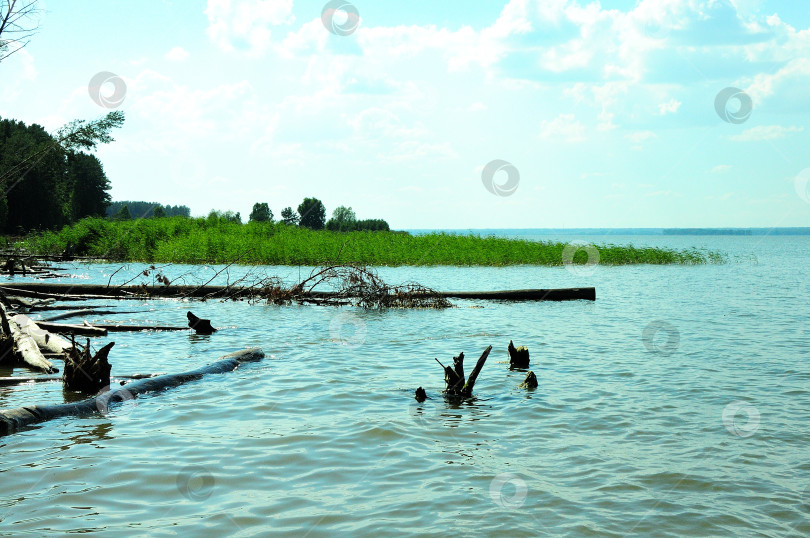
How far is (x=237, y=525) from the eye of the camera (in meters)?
4.96

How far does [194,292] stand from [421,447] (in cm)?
1618

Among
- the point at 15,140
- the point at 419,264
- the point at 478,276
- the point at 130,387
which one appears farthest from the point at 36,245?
the point at 130,387

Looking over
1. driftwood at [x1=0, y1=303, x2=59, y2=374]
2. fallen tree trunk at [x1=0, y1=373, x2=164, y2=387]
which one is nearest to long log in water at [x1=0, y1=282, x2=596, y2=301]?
driftwood at [x1=0, y1=303, x2=59, y2=374]

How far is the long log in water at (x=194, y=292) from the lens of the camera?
18.9m

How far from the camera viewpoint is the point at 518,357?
11.5 m

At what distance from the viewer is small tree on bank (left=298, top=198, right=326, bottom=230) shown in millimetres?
95875

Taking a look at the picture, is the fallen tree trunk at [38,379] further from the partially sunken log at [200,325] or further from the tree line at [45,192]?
the tree line at [45,192]

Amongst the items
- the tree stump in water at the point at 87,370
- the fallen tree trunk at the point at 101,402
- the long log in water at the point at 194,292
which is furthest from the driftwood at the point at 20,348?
the long log in water at the point at 194,292

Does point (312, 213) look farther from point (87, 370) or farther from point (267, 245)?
point (87, 370)

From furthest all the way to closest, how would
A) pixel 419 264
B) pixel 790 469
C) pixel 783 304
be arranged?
pixel 419 264
pixel 783 304
pixel 790 469

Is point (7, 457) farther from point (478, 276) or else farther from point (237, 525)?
point (478, 276)

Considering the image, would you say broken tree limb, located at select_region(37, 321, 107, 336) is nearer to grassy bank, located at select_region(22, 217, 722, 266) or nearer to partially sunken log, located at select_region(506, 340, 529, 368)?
partially sunken log, located at select_region(506, 340, 529, 368)

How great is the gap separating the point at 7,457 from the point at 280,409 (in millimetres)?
3093

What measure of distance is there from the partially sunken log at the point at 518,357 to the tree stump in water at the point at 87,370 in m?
Answer: 6.40
